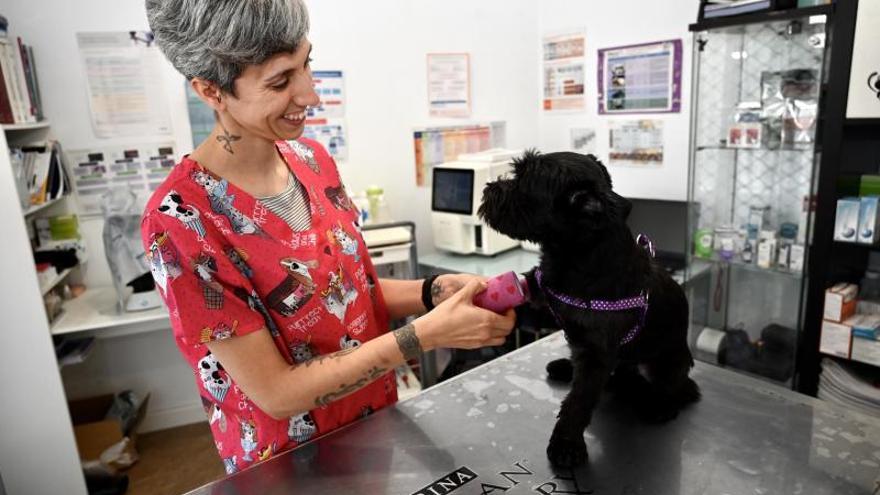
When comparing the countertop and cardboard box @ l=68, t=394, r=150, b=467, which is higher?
the countertop

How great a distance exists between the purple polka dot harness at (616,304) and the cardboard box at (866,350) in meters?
1.61

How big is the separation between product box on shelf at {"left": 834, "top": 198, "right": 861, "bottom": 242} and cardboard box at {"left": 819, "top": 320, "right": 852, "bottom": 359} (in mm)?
335

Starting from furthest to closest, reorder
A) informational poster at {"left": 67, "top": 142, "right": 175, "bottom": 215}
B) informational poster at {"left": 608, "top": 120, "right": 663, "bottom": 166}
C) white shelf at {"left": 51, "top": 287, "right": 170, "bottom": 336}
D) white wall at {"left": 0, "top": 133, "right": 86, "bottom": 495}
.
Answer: informational poster at {"left": 608, "top": 120, "right": 663, "bottom": 166}, informational poster at {"left": 67, "top": 142, "right": 175, "bottom": 215}, white shelf at {"left": 51, "top": 287, "right": 170, "bottom": 336}, white wall at {"left": 0, "top": 133, "right": 86, "bottom": 495}

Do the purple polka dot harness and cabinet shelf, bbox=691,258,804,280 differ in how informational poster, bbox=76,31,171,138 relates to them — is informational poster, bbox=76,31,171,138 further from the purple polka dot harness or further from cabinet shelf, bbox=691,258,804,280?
cabinet shelf, bbox=691,258,804,280

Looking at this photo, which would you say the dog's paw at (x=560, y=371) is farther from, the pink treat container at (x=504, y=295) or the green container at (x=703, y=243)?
the green container at (x=703, y=243)

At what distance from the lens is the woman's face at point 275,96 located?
3.24 ft

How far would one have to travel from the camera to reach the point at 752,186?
2.77 metres

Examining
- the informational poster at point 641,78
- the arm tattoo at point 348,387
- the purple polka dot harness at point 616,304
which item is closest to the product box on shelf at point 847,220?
the informational poster at point 641,78

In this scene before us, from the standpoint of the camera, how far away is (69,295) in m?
2.80

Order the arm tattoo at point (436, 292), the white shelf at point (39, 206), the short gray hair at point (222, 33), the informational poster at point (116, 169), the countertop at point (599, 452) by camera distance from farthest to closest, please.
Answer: the informational poster at point (116, 169) < the white shelf at point (39, 206) < the arm tattoo at point (436, 292) < the countertop at point (599, 452) < the short gray hair at point (222, 33)

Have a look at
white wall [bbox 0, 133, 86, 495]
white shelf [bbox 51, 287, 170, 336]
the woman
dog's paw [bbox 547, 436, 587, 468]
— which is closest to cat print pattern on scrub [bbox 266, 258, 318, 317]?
the woman

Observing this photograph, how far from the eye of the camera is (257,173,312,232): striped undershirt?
3.62ft

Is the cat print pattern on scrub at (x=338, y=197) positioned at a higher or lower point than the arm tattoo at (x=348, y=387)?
higher

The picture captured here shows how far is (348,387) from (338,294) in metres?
0.18
